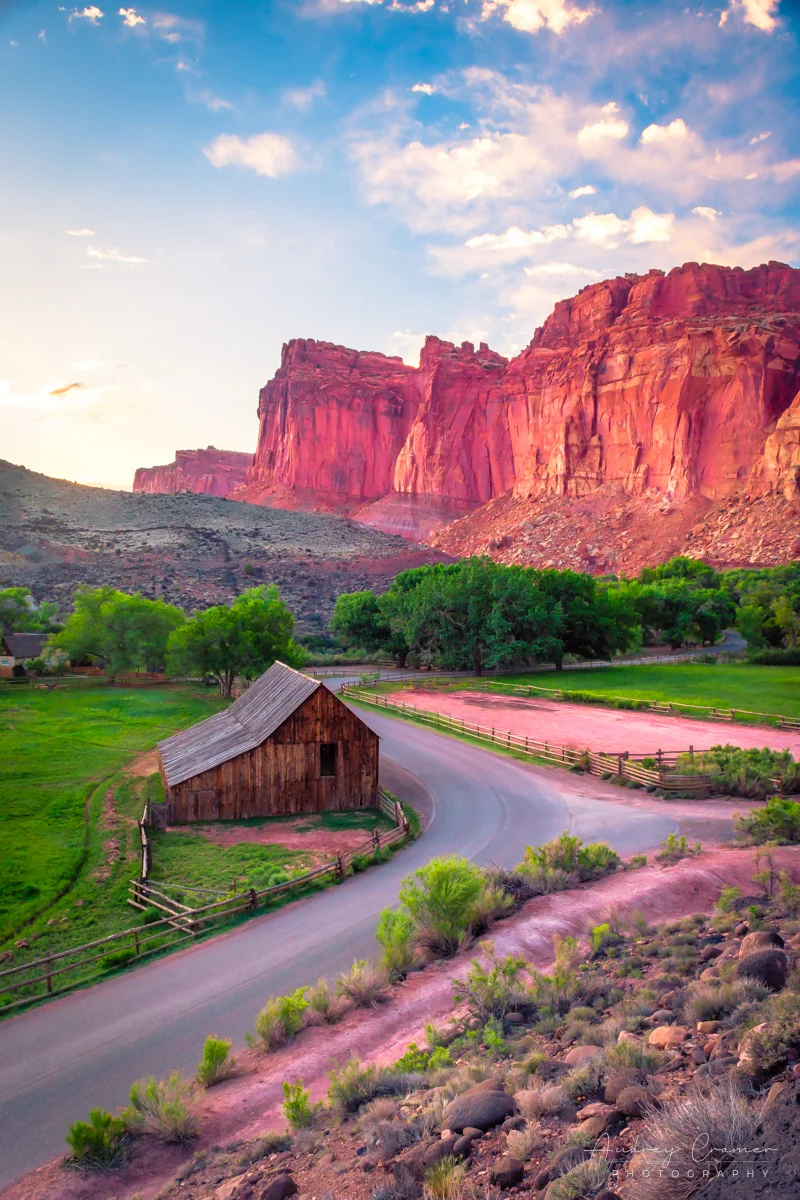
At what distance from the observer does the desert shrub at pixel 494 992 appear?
9852 mm

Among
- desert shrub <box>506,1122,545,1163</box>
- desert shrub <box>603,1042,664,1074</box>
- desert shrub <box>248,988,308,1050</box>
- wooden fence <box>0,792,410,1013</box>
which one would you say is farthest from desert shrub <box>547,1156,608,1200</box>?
wooden fence <box>0,792,410,1013</box>

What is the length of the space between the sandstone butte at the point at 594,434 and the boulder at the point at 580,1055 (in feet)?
312

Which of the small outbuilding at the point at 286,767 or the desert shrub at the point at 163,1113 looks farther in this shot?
the small outbuilding at the point at 286,767

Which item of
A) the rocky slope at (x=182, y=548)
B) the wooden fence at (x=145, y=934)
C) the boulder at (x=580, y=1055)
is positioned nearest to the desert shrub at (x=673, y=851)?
the wooden fence at (x=145, y=934)

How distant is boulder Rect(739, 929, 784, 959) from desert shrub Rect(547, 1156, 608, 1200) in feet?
17.1

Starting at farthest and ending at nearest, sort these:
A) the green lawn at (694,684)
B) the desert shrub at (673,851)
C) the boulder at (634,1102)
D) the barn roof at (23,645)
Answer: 1. the barn roof at (23,645)
2. the green lawn at (694,684)
3. the desert shrub at (673,851)
4. the boulder at (634,1102)

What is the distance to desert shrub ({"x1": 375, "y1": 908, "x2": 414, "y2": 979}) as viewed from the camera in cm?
1217

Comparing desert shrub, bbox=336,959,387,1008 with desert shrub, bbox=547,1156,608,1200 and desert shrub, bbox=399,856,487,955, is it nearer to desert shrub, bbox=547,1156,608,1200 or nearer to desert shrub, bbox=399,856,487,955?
desert shrub, bbox=399,856,487,955

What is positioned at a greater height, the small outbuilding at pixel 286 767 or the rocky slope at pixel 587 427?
the rocky slope at pixel 587 427

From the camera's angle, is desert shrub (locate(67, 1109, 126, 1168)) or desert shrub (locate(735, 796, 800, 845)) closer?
desert shrub (locate(67, 1109, 126, 1168))

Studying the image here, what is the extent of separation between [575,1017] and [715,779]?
16.5 m

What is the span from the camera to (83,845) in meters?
19.7

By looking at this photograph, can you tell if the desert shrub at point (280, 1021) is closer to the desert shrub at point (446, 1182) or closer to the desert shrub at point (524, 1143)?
the desert shrub at point (446, 1182)

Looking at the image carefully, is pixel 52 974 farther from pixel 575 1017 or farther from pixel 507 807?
pixel 507 807
